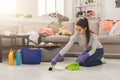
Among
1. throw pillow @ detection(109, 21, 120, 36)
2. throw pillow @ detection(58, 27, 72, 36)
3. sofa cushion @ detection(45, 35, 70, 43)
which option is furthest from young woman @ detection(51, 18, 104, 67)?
throw pillow @ detection(58, 27, 72, 36)

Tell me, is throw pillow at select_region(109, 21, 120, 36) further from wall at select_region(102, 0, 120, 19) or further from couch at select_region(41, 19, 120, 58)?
wall at select_region(102, 0, 120, 19)

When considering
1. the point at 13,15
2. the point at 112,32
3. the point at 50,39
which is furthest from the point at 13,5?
the point at 112,32

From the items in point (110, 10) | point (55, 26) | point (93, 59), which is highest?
point (110, 10)

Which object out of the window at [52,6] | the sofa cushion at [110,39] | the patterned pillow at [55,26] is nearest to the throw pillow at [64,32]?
the patterned pillow at [55,26]

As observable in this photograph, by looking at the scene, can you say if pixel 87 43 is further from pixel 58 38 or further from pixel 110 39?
pixel 58 38

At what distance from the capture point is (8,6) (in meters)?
6.19

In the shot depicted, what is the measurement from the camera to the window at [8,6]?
6047 millimetres

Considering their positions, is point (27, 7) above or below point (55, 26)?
above

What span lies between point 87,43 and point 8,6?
10.9 ft

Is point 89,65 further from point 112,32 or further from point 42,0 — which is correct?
point 42,0

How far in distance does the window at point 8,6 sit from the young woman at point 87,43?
310 cm

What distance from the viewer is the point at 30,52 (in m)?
3.62

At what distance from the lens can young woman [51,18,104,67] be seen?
→ 3350 mm

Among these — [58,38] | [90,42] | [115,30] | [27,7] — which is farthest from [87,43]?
[27,7]
